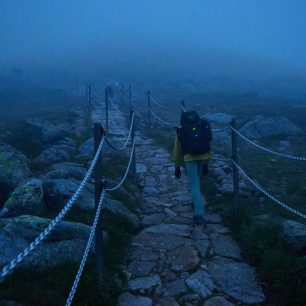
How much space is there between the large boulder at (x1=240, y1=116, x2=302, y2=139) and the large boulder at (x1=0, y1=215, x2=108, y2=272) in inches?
566

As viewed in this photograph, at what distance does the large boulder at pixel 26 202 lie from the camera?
6285 millimetres

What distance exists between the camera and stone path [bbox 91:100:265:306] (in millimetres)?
4807

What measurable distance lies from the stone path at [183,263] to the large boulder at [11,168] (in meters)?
2.70

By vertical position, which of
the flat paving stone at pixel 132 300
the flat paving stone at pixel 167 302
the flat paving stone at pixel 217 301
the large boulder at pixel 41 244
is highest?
the large boulder at pixel 41 244

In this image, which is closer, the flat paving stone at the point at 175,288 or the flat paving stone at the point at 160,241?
the flat paving stone at the point at 175,288

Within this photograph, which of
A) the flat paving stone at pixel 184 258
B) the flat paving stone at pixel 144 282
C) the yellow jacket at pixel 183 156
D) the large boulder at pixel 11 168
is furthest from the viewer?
the large boulder at pixel 11 168

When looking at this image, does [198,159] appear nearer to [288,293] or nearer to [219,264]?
[219,264]

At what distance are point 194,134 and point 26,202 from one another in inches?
123

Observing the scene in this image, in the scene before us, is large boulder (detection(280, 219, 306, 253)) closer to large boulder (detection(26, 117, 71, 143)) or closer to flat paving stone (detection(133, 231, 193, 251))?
flat paving stone (detection(133, 231, 193, 251))

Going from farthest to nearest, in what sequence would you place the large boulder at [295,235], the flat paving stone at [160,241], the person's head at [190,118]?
the person's head at [190,118] < the flat paving stone at [160,241] < the large boulder at [295,235]

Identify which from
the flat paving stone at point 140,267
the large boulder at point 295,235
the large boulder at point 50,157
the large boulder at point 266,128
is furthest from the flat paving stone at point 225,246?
the large boulder at point 266,128

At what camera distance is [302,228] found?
5738 millimetres

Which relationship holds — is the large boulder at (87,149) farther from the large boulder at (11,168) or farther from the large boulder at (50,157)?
the large boulder at (11,168)

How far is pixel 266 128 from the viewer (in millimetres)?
19234
